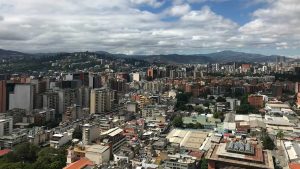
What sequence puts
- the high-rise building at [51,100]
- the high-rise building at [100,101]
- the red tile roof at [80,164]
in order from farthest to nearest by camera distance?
the high-rise building at [100,101], the high-rise building at [51,100], the red tile roof at [80,164]

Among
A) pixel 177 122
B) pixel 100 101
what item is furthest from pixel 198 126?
pixel 100 101

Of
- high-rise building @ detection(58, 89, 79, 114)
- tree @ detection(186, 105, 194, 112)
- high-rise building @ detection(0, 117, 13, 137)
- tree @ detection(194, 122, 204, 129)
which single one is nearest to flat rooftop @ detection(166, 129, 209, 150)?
tree @ detection(194, 122, 204, 129)

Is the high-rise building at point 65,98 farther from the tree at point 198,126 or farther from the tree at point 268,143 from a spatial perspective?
the tree at point 268,143

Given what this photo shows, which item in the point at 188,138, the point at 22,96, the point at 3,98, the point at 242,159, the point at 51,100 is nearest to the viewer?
the point at 242,159

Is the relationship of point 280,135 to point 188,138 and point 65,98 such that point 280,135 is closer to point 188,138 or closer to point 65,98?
point 188,138

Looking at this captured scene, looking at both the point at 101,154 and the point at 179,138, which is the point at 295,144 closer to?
the point at 179,138

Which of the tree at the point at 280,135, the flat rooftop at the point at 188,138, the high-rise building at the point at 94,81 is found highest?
the high-rise building at the point at 94,81

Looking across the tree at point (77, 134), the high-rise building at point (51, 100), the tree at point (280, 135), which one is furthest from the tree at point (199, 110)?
the tree at point (77, 134)
